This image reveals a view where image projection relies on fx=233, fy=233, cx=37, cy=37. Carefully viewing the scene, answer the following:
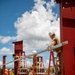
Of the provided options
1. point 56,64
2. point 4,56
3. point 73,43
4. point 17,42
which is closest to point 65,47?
point 73,43

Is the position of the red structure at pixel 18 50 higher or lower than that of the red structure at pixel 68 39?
higher

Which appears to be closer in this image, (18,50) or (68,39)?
(68,39)

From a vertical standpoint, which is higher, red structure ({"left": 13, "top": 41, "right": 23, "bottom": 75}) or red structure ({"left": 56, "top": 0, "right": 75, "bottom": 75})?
red structure ({"left": 13, "top": 41, "right": 23, "bottom": 75})

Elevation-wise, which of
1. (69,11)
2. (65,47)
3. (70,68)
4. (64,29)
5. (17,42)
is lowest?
(70,68)

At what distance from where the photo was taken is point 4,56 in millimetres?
16797

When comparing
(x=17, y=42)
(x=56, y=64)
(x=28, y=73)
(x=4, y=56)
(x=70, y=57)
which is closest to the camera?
(x=70, y=57)

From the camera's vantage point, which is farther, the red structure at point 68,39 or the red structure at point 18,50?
the red structure at point 18,50

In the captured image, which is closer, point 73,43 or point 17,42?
point 73,43

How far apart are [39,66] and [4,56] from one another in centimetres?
356

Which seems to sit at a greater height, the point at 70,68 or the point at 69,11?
the point at 69,11

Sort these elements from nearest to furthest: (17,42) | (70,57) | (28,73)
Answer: (70,57)
(28,73)
(17,42)

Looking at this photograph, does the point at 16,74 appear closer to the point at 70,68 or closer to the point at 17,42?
the point at 17,42

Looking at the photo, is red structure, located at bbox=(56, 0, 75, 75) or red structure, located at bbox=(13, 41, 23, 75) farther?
red structure, located at bbox=(13, 41, 23, 75)

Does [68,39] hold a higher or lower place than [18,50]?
lower
